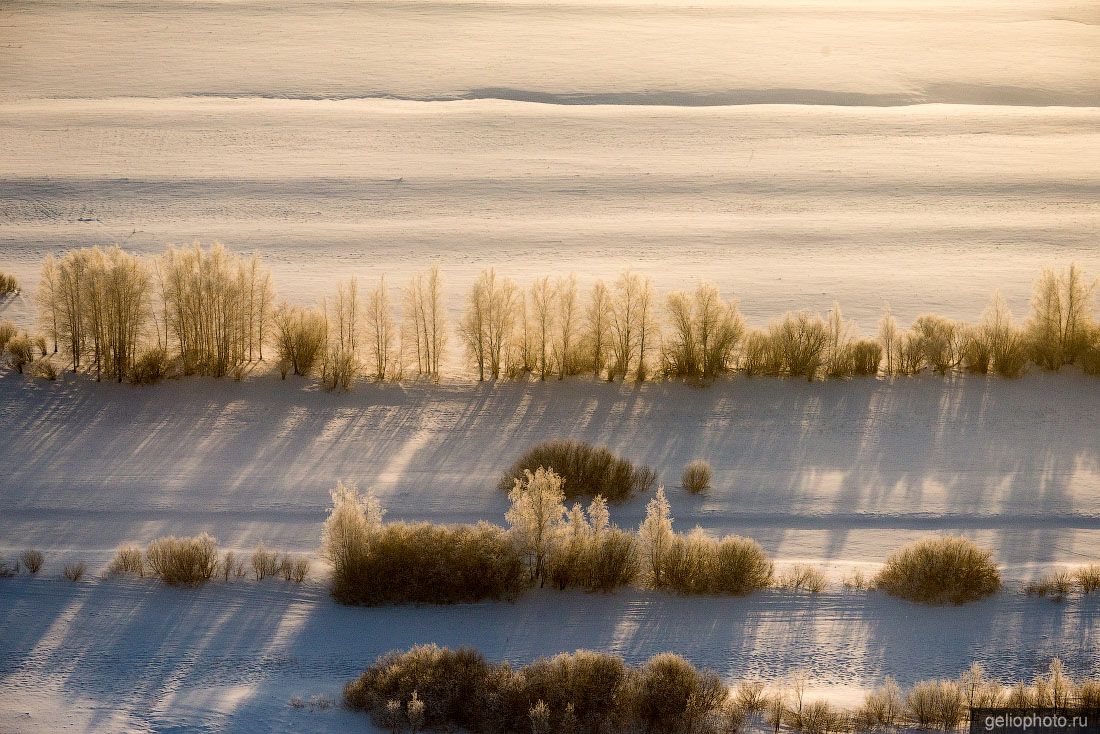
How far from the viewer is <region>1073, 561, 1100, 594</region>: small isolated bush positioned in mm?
13289

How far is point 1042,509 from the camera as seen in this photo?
1509cm

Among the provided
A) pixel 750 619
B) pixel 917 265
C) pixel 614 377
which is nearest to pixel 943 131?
pixel 917 265

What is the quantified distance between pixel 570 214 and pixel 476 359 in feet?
32.0

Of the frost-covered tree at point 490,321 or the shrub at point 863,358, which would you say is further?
the shrub at point 863,358

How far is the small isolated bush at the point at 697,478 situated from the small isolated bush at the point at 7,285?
12.2 meters

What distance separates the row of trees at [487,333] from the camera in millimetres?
18172

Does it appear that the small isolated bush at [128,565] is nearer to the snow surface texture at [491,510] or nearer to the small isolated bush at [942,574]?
the snow surface texture at [491,510]

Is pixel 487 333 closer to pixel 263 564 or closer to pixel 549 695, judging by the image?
pixel 263 564

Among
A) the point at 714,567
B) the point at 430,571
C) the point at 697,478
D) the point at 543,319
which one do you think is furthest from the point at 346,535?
the point at 543,319

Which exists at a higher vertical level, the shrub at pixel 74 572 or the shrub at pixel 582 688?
the shrub at pixel 74 572

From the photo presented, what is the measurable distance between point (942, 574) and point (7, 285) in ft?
51.5

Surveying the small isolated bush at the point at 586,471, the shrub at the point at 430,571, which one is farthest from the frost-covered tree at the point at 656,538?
the small isolated bush at the point at 586,471

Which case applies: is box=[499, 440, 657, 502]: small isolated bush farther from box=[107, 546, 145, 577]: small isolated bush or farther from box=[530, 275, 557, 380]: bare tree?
box=[107, 546, 145, 577]: small isolated bush

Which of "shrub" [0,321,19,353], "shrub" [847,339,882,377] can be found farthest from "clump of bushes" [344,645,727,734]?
"shrub" [0,321,19,353]
